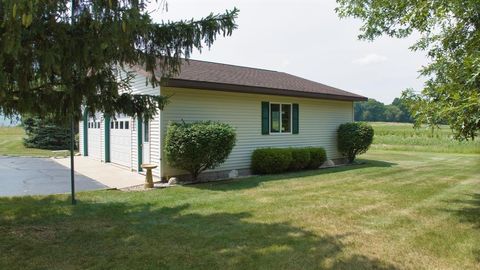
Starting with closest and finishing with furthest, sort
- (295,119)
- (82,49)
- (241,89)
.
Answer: (82,49) → (241,89) → (295,119)

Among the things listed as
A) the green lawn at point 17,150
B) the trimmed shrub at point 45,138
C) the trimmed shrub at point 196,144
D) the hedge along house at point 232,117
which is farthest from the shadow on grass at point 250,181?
the trimmed shrub at point 45,138

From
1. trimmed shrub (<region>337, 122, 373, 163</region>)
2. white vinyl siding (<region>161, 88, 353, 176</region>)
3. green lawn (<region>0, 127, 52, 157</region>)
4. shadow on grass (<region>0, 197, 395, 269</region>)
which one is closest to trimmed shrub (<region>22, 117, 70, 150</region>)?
green lawn (<region>0, 127, 52, 157</region>)

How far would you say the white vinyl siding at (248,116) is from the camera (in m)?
9.68

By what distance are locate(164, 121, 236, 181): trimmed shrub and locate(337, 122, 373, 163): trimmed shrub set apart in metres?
6.46

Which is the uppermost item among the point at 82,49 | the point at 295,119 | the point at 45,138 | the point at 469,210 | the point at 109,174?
the point at 82,49

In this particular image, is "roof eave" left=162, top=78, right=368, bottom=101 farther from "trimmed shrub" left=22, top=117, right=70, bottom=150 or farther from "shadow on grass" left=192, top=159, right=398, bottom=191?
"trimmed shrub" left=22, top=117, right=70, bottom=150

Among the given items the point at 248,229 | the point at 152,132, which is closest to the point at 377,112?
the point at 152,132

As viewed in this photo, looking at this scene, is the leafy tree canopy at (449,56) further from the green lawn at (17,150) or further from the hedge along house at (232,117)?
the green lawn at (17,150)

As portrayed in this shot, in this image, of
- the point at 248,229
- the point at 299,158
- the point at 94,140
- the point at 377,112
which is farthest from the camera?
the point at 377,112

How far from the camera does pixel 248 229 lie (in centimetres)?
518

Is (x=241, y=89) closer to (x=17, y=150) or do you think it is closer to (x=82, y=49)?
(x=82, y=49)

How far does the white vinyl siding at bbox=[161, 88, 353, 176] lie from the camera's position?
381 inches

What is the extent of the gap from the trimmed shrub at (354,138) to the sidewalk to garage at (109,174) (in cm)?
795

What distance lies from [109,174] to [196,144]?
145 inches
